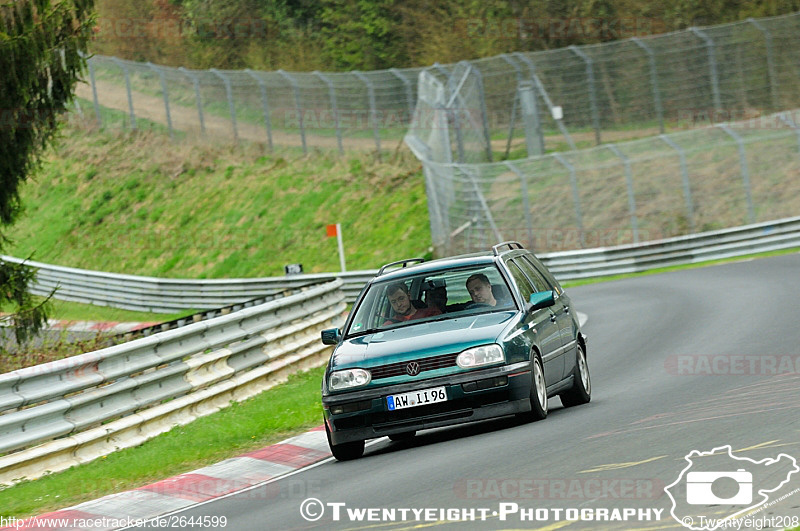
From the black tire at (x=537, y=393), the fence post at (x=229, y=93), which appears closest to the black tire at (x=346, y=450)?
the black tire at (x=537, y=393)

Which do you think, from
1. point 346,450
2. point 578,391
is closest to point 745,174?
point 578,391

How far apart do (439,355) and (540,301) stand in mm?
1344

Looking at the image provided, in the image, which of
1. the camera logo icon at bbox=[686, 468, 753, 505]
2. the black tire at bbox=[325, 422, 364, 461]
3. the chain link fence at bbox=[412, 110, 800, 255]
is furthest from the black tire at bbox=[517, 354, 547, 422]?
the chain link fence at bbox=[412, 110, 800, 255]

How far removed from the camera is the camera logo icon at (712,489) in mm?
6438

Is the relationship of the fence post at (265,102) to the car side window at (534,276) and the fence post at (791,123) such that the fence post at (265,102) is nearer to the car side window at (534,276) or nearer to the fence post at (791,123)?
the fence post at (791,123)

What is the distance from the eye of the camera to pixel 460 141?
37781mm

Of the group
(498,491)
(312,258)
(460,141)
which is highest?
(498,491)

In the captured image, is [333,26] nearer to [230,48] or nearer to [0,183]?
[230,48]

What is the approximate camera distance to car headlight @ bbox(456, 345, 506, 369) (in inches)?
385

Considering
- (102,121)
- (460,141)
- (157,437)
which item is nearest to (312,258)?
(460,141)

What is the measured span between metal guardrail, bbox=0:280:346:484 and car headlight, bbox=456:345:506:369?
12.4 feet

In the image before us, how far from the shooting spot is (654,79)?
40.3 metres

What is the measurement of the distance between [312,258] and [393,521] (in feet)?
113

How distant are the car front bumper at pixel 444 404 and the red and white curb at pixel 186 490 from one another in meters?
0.74
